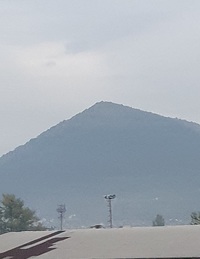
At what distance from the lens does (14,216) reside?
80438mm

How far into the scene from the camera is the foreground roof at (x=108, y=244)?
30203 mm

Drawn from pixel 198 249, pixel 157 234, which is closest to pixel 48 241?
pixel 157 234

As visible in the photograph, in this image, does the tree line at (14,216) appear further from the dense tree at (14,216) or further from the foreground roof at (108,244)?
the foreground roof at (108,244)

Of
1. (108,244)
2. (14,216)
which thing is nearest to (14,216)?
(14,216)

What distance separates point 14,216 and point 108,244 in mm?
48068

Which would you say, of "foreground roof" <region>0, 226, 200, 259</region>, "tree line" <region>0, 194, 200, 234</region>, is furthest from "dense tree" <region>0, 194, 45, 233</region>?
"foreground roof" <region>0, 226, 200, 259</region>

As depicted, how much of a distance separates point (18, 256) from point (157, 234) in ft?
17.0

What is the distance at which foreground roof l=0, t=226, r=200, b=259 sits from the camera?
3020 centimetres

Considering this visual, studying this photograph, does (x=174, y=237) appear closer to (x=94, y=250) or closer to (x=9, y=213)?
(x=94, y=250)

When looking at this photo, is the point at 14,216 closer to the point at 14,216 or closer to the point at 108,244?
the point at 14,216

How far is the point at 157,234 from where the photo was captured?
34281mm

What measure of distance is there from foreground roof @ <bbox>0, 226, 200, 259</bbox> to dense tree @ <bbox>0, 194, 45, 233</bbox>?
40.4 metres

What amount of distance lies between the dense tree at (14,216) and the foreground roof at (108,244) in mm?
40395

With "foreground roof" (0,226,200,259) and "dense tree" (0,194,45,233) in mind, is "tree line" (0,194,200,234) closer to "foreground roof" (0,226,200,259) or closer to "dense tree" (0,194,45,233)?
"dense tree" (0,194,45,233)
